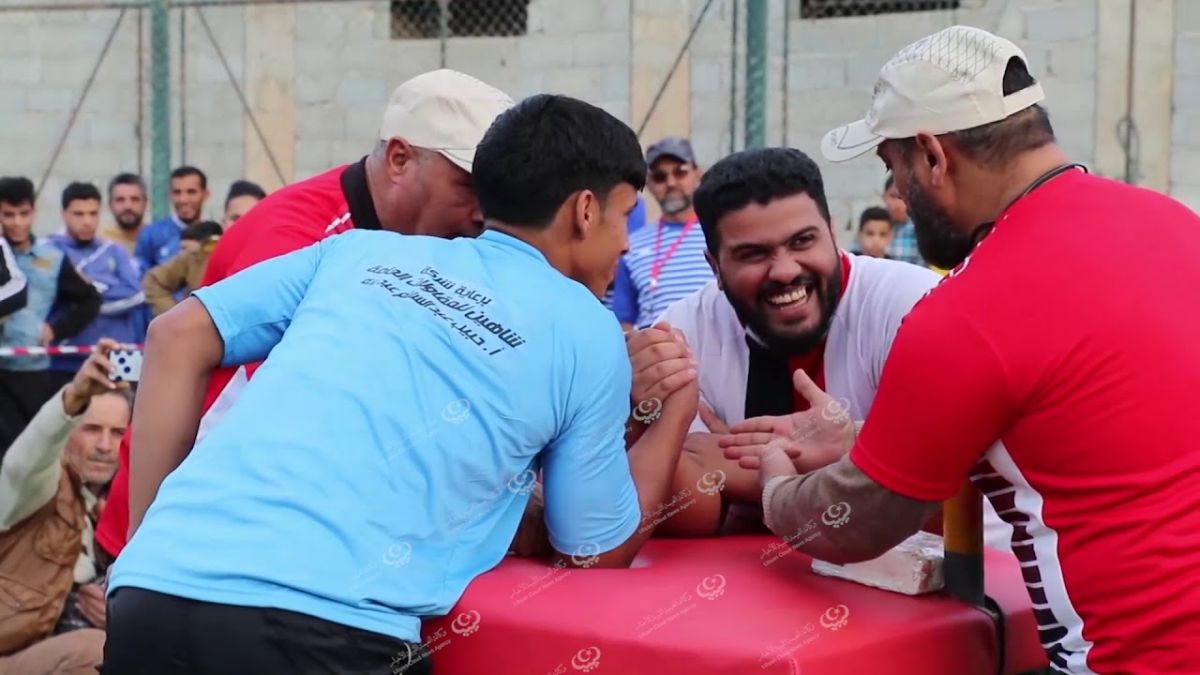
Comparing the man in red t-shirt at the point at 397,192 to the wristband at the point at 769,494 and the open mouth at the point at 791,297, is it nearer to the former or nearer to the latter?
the open mouth at the point at 791,297

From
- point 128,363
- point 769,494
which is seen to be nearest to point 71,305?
point 128,363

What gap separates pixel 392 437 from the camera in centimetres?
236

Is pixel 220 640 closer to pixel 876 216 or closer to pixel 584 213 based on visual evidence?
pixel 584 213

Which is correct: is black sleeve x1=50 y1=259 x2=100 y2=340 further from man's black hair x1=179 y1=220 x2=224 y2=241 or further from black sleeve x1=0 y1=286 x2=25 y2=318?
man's black hair x1=179 y1=220 x2=224 y2=241

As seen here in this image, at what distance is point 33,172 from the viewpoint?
11.9 meters

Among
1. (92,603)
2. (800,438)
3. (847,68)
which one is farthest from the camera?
(847,68)

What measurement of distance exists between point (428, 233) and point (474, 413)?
100cm

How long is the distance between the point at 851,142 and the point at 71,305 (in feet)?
21.1

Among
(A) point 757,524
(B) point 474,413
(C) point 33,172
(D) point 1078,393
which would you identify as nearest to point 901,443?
(D) point 1078,393

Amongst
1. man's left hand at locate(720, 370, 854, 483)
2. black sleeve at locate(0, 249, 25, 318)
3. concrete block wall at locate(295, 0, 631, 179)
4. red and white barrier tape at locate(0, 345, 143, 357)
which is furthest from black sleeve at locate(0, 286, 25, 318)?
man's left hand at locate(720, 370, 854, 483)

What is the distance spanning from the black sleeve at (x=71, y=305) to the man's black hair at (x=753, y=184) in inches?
214

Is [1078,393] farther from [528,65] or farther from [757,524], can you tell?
[528,65]

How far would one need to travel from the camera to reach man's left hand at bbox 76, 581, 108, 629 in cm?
508

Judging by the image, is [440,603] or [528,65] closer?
[440,603]
